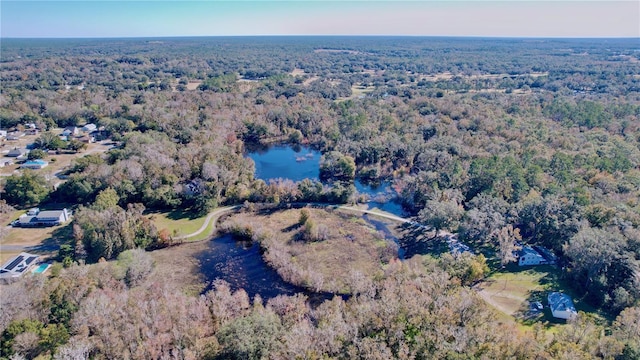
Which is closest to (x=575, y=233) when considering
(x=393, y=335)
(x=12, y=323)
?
(x=393, y=335)

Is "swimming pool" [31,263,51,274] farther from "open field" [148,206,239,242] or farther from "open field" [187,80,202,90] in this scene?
"open field" [187,80,202,90]

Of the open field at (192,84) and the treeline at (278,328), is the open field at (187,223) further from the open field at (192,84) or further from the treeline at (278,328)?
the open field at (192,84)

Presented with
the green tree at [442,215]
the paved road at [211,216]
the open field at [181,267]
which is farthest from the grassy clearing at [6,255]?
the green tree at [442,215]

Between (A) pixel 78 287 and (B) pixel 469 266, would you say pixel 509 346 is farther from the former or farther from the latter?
(A) pixel 78 287

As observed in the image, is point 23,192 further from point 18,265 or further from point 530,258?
point 530,258

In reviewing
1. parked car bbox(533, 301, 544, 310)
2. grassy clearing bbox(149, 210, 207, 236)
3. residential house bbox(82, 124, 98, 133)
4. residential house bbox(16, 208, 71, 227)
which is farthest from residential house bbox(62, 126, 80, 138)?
parked car bbox(533, 301, 544, 310)

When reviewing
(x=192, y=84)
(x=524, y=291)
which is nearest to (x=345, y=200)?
(x=524, y=291)
